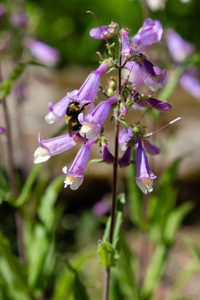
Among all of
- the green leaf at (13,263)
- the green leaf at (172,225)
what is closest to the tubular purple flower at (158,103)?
the green leaf at (13,263)

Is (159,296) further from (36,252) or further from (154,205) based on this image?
(36,252)

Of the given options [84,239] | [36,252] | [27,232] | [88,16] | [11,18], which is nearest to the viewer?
[36,252]

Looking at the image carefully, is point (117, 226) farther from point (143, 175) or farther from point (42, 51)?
point (42, 51)

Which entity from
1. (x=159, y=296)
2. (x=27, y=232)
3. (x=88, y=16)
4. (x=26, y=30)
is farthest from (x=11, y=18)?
(x=88, y=16)

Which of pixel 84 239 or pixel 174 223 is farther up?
pixel 174 223

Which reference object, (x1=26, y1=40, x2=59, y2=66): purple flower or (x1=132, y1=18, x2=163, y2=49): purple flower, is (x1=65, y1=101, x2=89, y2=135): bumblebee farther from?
(x1=26, y1=40, x2=59, y2=66): purple flower

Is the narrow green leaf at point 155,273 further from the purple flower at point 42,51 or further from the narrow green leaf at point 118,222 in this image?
the purple flower at point 42,51
